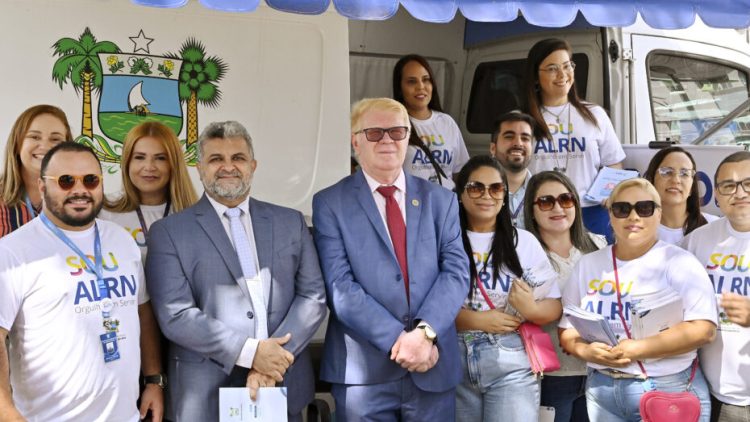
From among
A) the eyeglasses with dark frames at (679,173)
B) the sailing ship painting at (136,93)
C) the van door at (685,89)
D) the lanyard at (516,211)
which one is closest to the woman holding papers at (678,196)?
the eyeglasses with dark frames at (679,173)

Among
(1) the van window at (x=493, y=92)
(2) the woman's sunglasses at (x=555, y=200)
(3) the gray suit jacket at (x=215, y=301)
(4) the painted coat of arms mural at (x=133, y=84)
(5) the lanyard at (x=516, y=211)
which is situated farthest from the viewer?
(1) the van window at (x=493, y=92)

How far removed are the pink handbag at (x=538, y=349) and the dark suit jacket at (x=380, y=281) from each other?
32 cm

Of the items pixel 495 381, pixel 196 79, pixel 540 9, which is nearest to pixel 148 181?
pixel 196 79

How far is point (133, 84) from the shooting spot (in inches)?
157

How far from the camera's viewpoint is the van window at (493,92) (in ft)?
21.8

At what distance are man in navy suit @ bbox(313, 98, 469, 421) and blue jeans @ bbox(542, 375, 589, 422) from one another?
1.85 feet

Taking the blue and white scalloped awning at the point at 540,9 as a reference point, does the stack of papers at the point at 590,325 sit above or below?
below

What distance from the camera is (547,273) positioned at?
3973mm

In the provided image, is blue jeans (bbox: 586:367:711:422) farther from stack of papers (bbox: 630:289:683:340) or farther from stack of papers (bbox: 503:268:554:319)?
stack of papers (bbox: 503:268:554:319)

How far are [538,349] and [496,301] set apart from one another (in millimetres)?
277

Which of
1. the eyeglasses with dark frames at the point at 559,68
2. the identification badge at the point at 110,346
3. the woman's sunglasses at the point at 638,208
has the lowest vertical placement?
the identification badge at the point at 110,346

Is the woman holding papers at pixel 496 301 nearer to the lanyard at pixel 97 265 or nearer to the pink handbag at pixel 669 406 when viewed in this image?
the pink handbag at pixel 669 406

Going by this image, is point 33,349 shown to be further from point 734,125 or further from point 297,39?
point 734,125

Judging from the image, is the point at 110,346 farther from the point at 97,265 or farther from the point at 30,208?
the point at 30,208
